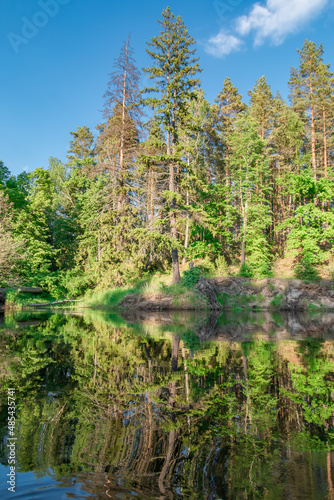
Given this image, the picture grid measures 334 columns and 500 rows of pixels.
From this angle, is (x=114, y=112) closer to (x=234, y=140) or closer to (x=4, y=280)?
(x=234, y=140)

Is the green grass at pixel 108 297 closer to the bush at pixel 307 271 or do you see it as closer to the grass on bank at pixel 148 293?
the grass on bank at pixel 148 293

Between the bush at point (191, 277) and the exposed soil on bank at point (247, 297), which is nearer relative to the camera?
the exposed soil on bank at point (247, 297)

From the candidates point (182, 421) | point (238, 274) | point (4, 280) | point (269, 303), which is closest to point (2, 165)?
point (4, 280)

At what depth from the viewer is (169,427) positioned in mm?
2871

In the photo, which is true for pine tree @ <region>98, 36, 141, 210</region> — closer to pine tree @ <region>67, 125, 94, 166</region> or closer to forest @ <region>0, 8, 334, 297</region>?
forest @ <region>0, 8, 334, 297</region>

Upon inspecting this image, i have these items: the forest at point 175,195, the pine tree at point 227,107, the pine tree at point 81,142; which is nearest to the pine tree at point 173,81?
the forest at point 175,195

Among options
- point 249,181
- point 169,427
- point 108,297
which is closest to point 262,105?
point 249,181

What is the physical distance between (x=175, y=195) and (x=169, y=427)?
18239 millimetres

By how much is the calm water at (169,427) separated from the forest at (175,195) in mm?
15284

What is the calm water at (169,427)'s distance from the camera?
79.6 inches

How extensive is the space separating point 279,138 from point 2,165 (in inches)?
1266

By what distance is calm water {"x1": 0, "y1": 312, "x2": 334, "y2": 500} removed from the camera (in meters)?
2.02

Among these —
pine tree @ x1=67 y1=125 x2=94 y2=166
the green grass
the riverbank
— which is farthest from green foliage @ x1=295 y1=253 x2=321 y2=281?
pine tree @ x1=67 y1=125 x2=94 y2=166

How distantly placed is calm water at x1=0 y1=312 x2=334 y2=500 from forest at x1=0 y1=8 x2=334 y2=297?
1528 centimetres
